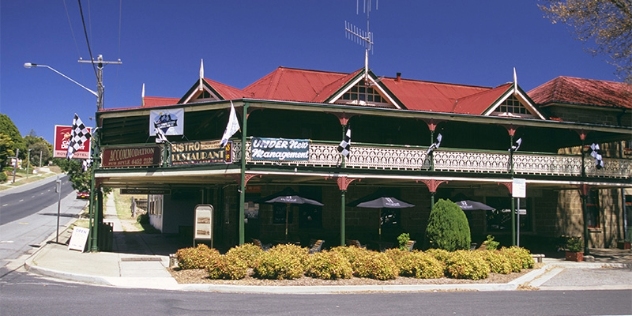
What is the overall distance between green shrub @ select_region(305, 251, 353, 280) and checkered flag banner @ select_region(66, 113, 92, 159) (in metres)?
10.5

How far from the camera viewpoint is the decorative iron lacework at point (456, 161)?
65.9 feet

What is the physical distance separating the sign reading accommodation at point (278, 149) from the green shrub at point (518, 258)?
7.13 metres

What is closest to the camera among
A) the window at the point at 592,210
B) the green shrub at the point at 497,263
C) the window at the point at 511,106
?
the green shrub at the point at 497,263

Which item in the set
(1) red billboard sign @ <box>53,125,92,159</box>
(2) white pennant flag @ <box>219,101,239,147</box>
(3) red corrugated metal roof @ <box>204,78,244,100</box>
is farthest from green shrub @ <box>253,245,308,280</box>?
(1) red billboard sign @ <box>53,125,92,159</box>

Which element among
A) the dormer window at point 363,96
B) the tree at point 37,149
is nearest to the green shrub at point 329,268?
the dormer window at point 363,96

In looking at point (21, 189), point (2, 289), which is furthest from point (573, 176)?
point (21, 189)

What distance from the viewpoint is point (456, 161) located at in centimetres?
2172

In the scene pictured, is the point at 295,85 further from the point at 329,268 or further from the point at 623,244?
the point at 623,244

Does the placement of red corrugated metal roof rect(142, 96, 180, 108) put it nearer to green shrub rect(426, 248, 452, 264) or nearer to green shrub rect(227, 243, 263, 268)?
green shrub rect(227, 243, 263, 268)

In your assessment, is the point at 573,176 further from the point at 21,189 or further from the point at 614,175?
the point at 21,189

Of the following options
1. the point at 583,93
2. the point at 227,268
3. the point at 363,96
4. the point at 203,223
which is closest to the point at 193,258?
the point at 227,268

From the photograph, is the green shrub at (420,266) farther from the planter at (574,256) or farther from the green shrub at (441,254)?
the planter at (574,256)

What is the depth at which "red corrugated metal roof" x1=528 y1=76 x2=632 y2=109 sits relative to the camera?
26422 millimetres

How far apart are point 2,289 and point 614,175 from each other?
2213cm
